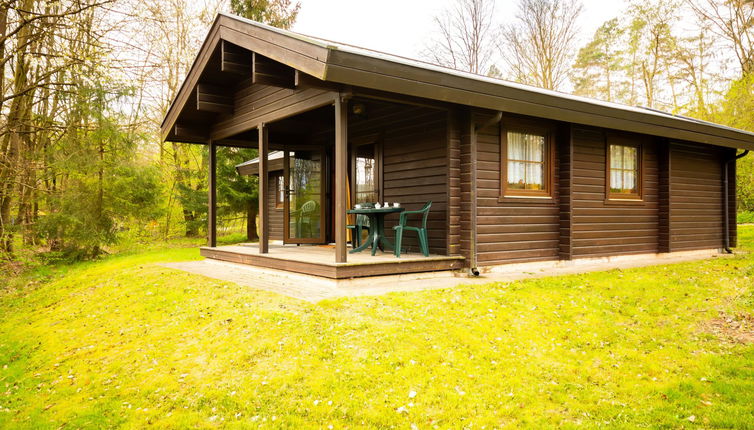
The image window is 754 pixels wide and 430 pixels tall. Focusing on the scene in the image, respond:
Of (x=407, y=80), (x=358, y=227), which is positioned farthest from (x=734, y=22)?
(x=407, y=80)

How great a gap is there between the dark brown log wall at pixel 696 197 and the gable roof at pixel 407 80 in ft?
2.75

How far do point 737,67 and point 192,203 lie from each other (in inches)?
738

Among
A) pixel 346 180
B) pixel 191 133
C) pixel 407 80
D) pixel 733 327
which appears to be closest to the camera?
pixel 733 327

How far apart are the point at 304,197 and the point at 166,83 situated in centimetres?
1174

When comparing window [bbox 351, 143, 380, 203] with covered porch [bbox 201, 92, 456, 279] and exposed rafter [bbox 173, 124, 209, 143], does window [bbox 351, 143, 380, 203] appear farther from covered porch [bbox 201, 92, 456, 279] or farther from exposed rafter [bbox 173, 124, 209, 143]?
exposed rafter [bbox 173, 124, 209, 143]

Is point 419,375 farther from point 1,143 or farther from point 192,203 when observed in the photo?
point 192,203

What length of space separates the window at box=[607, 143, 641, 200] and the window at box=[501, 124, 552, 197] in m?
1.46

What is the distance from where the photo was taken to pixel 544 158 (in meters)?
7.25

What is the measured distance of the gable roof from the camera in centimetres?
471

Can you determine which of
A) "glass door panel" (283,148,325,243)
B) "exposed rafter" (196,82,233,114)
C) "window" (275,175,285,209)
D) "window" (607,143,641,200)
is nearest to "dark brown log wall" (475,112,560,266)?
"window" (607,143,641,200)

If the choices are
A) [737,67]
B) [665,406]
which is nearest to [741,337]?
[665,406]

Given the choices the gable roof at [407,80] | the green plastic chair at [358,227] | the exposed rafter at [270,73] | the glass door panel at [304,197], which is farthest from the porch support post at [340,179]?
the glass door panel at [304,197]

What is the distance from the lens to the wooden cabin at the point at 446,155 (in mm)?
5398

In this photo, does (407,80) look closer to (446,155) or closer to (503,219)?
(446,155)
